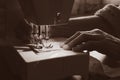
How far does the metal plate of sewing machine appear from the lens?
1000mm

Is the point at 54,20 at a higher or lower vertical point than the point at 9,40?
higher

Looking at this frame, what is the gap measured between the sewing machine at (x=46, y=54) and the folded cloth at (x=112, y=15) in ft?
1.83

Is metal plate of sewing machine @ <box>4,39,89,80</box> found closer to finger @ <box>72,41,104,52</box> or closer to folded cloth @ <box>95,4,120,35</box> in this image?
finger @ <box>72,41,104,52</box>

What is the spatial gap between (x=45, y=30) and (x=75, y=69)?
233 mm

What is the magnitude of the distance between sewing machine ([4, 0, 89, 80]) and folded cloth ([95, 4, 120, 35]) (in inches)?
22.0

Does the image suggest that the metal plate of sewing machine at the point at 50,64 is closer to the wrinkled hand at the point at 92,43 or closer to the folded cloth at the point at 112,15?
the wrinkled hand at the point at 92,43

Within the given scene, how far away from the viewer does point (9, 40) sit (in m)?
1.29

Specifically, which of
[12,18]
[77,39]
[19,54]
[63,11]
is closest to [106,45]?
[77,39]

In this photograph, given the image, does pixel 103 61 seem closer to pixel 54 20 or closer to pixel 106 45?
pixel 106 45

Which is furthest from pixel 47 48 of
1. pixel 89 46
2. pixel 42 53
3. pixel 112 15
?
pixel 112 15

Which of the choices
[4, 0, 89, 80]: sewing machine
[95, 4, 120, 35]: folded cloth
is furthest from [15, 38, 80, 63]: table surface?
[95, 4, 120, 35]: folded cloth

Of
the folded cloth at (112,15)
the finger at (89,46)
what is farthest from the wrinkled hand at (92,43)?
the folded cloth at (112,15)

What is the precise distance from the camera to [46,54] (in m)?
1.08

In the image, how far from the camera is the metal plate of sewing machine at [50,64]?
100cm
